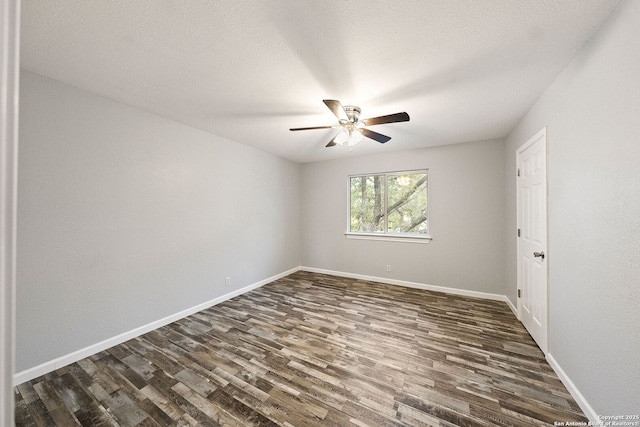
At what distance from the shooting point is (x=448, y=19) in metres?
1.40

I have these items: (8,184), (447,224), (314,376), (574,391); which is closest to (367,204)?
(447,224)

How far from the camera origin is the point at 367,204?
4.61 metres

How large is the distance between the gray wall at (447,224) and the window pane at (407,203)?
0.54ft

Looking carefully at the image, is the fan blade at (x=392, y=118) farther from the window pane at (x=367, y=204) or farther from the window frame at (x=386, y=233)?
the window pane at (x=367, y=204)

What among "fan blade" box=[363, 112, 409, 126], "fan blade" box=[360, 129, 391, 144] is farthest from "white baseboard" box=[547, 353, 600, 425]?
"fan blade" box=[360, 129, 391, 144]

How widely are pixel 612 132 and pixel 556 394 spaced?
182 centimetres

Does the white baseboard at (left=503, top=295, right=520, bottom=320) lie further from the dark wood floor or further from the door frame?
the door frame

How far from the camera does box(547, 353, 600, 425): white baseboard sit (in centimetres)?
152

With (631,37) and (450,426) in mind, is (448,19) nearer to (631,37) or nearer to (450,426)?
(631,37)

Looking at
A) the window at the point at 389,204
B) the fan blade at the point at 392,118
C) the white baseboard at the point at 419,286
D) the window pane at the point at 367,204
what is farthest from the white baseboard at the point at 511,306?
the fan blade at the point at 392,118

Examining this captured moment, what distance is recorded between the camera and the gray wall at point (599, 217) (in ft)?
4.17

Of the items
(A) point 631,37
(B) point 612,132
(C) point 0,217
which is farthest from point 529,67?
(C) point 0,217

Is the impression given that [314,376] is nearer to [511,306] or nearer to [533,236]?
[533,236]

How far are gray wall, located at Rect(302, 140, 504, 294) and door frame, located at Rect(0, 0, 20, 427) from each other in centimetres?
425
